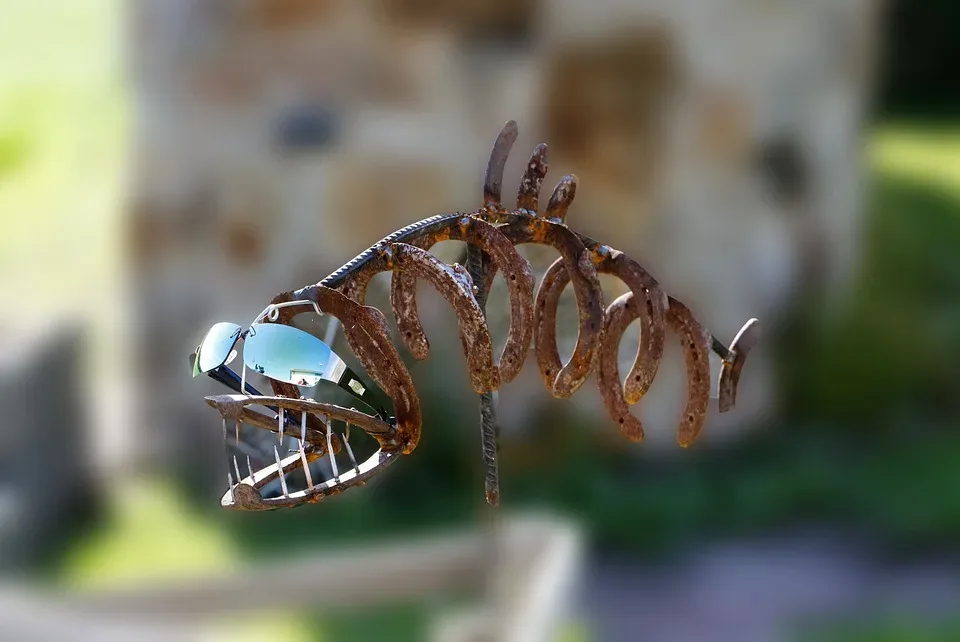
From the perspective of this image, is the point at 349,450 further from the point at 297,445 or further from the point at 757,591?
Result: the point at 757,591

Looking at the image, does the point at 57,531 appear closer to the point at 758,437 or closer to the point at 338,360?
the point at 758,437

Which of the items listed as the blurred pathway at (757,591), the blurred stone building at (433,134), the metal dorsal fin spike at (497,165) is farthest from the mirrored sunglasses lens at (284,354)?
the blurred pathway at (757,591)

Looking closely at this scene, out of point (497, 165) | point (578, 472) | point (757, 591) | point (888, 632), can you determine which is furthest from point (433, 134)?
point (497, 165)

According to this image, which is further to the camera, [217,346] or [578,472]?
[578,472]

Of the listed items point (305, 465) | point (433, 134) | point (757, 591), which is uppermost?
point (305, 465)

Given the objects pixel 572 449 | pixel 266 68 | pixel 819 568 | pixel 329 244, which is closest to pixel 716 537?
pixel 819 568

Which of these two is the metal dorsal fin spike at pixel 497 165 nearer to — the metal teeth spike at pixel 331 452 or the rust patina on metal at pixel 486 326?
the rust patina on metal at pixel 486 326
